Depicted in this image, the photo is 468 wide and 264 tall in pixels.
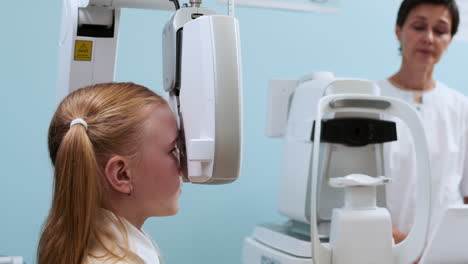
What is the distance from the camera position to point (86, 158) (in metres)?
1.02

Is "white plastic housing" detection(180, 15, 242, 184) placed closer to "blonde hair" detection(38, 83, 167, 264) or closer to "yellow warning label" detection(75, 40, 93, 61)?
"blonde hair" detection(38, 83, 167, 264)

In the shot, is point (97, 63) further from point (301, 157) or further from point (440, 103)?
point (440, 103)

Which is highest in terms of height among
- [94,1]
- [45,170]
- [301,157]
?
[94,1]

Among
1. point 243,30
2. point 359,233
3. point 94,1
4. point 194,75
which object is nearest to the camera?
point 194,75

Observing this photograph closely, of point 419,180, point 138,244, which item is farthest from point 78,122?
point 419,180

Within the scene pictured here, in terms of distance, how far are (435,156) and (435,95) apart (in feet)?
0.95

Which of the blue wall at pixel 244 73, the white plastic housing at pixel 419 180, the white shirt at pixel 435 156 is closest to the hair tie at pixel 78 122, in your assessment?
the white plastic housing at pixel 419 180

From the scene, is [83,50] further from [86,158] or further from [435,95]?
[435,95]

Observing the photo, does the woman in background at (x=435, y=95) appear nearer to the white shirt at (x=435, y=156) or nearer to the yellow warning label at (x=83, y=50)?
the white shirt at (x=435, y=156)

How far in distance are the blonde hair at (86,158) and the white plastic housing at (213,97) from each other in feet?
0.50

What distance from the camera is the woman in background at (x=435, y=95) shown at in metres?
2.55

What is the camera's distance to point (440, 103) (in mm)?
2643

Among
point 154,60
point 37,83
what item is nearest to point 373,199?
point 154,60

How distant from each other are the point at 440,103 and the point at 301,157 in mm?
846
